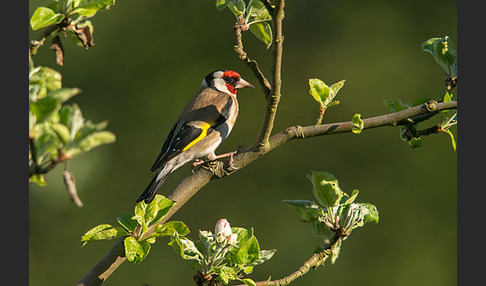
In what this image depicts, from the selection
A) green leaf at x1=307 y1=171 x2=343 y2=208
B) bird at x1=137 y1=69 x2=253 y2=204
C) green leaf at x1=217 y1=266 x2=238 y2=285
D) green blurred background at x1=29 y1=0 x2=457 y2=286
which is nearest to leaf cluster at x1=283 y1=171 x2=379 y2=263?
green leaf at x1=307 y1=171 x2=343 y2=208

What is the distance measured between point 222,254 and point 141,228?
0.22m

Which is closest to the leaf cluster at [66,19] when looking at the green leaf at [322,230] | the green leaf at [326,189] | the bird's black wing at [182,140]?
the green leaf at [326,189]

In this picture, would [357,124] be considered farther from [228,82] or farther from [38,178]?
[228,82]

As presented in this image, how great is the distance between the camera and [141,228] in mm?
1544

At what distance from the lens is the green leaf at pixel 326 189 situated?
1.73 meters

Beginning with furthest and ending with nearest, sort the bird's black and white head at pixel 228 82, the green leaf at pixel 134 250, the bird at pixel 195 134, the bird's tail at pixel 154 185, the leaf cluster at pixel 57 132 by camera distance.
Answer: the bird's black and white head at pixel 228 82 → the bird at pixel 195 134 → the bird's tail at pixel 154 185 → the green leaf at pixel 134 250 → the leaf cluster at pixel 57 132

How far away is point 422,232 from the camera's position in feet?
16.7

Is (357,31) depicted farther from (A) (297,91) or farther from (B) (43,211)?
(B) (43,211)

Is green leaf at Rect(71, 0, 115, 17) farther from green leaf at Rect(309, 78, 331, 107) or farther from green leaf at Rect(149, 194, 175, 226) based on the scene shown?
green leaf at Rect(309, 78, 331, 107)

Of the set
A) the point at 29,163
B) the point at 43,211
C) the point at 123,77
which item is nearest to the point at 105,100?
the point at 123,77

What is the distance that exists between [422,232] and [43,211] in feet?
10.3

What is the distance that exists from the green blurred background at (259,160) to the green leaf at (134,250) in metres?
3.08

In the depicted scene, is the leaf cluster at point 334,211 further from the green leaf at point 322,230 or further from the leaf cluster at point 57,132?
the leaf cluster at point 57,132

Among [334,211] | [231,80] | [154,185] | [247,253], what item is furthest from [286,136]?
[231,80]
